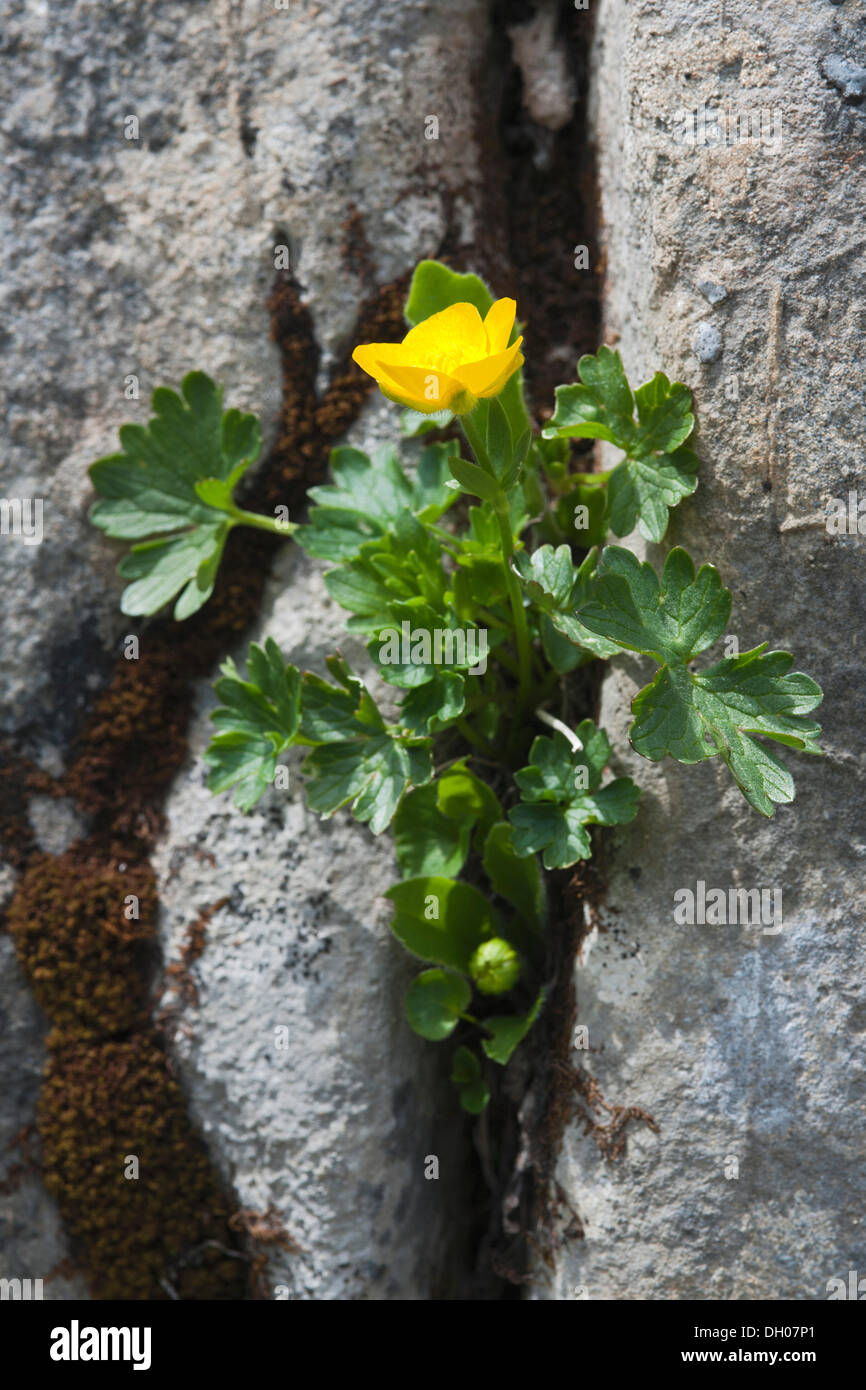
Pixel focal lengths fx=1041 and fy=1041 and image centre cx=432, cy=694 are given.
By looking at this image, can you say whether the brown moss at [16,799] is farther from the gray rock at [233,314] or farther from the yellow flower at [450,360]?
the yellow flower at [450,360]

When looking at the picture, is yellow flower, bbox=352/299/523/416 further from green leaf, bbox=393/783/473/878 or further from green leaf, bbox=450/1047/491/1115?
green leaf, bbox=450/1047/491/1115

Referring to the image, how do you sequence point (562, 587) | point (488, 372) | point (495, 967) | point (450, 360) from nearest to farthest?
point (488, 372) < point (450, 360) < point (562, 587) < point (495, 967)

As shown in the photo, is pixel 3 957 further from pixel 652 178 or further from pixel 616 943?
pixel 652 178

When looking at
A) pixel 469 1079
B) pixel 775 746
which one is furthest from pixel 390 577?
pixel 469 1079

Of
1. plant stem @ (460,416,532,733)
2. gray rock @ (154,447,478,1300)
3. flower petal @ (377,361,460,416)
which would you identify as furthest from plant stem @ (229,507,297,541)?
flower petal @ (377,361,460,416)

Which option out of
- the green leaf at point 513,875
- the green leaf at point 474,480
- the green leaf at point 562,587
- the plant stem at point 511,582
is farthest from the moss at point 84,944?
the green leaf at point 474,480

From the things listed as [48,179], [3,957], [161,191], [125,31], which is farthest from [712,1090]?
[125,31]

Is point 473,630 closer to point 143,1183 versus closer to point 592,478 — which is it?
point 592,478
